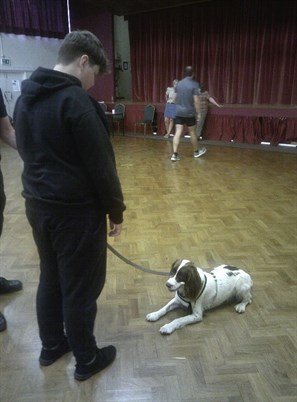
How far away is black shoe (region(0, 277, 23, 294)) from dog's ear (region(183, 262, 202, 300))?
4.01ft

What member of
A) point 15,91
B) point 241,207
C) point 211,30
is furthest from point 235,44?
point 241,207

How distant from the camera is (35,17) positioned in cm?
1051

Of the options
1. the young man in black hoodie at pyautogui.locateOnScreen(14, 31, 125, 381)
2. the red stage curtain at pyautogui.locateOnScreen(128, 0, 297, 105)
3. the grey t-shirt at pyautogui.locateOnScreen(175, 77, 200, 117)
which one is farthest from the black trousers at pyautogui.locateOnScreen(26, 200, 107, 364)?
the red stage curtain at pyautogui.locateOnScreen(128, 0, 297, 105)

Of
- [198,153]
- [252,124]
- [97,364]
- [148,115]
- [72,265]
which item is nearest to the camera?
[72,265]

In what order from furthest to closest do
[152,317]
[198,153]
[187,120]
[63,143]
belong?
[198,153]
[187,120]
[152,317]
[63,143]

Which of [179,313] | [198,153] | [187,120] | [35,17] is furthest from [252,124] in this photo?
[35,17]

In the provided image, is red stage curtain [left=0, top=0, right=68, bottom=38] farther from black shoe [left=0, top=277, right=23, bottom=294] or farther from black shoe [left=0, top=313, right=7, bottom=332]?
black shoe [left=0, top=313, right=7, bottom=332]

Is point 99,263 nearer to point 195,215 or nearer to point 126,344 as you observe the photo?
point 126,344

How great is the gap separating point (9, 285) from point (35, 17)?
10.4 meters

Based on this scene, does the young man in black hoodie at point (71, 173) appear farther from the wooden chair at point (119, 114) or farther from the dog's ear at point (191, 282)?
the wooden chair at point (119, 114)

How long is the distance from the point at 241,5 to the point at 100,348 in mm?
10083

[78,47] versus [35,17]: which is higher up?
[35,17]

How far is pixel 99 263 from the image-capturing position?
151 centimetres

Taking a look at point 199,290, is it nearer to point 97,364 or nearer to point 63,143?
point 97,364
